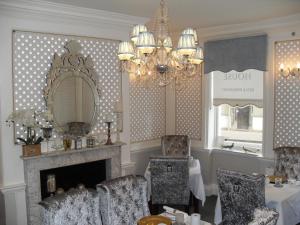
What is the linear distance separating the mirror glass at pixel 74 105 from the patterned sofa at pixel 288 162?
273 cm

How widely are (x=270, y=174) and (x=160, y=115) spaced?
2.54m

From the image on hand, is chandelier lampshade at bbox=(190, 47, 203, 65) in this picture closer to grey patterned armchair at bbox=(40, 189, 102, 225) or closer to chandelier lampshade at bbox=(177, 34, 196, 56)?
chandelier lampshade at bbox=(177, 34, 196, 56)

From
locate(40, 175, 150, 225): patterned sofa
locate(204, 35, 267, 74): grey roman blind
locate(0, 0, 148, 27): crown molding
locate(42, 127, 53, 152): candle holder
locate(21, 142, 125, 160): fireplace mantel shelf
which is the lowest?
locate(40, 175, 150, 225): patterned sofa

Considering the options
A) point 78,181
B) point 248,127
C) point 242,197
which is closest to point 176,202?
point 242,197

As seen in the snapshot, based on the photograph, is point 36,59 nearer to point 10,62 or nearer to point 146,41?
point 10,62

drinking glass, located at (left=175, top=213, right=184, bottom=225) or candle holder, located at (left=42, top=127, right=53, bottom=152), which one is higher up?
candle holder, located at (left=42, top=127, right=53, bottom=152)

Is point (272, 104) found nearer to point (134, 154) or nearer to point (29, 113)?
point (134, 154)

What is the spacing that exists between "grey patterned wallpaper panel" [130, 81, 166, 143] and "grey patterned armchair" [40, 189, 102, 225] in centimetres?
307

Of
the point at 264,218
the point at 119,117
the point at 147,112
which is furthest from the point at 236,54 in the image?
the point at 264,218

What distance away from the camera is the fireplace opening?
14.5 feet

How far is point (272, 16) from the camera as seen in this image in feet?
16.2

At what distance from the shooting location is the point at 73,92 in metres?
4.66

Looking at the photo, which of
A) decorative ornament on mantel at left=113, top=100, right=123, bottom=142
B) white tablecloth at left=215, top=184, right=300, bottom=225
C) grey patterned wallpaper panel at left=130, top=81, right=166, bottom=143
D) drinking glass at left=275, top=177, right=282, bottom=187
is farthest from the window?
decorative ornament on mantel at left=113, top=100, right=123, bottom=142

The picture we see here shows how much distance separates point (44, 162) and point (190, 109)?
309 centimetres
